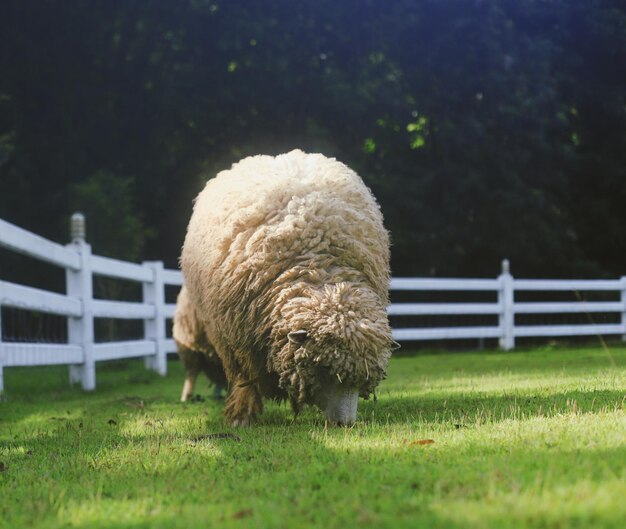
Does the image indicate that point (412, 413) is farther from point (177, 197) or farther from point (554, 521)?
point (177, 197)

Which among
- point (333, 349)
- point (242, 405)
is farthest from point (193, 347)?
point (333, 349)

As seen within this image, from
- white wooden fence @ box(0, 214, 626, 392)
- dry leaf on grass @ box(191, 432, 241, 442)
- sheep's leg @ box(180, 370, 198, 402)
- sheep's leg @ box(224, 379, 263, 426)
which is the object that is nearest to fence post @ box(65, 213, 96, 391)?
white wooden fence @ box(0, 214, 626, 392)

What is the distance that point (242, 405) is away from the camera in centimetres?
531

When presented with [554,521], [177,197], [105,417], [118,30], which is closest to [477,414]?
[554,521]

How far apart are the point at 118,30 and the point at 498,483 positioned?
715 inches

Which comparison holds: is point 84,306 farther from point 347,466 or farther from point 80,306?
point 347,466

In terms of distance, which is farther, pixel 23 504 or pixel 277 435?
pixel 277 435

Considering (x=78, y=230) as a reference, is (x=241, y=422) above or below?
below

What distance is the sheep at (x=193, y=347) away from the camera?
6.81m

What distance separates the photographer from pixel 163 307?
1080 centimetres

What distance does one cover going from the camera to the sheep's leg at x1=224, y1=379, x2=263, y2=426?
5281 mm

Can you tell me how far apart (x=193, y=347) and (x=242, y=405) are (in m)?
1.83

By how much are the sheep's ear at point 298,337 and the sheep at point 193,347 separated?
210cm

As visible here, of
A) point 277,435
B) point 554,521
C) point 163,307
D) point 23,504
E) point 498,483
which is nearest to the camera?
point 554,521
